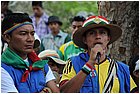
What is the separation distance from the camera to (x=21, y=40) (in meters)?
5.05

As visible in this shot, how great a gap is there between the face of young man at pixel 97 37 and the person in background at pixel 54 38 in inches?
165

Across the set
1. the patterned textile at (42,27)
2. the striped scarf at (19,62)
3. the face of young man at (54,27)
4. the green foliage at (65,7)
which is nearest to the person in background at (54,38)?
the face of young man at (54,27)

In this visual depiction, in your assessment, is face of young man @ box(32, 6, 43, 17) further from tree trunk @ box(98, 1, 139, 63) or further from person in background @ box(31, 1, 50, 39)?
tree trunk @ box(98, 1, 139, 63)

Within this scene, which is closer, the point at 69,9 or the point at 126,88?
the point at 126,88

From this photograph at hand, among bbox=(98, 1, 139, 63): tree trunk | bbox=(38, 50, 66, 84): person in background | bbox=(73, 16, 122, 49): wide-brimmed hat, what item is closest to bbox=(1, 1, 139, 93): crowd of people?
bbox=(73, 16, 122, 49): wide-brimmed hat

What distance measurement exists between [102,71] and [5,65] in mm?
1002

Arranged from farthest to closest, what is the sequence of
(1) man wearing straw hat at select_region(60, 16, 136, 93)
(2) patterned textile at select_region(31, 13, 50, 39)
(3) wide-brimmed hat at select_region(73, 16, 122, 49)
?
(2) patterned textile at select_region(31, 13, 50, 39) < (3) wide-brimmed hat at select_region(73, 16, 122, 49) < (1) man wearing straw hat at select_region(60, 16, 136, 93)

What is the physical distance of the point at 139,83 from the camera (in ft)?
17.9

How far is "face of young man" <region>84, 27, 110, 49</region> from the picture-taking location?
17.4 ft

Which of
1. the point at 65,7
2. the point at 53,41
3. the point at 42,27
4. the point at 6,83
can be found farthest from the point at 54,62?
the point at 65,7

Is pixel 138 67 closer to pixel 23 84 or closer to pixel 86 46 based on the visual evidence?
pixel 86 46

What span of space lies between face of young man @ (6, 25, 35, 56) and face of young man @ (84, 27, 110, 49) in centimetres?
65

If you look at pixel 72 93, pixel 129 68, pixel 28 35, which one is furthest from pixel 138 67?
pixel 28 35

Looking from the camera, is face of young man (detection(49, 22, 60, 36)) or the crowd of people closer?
the crowd of people
